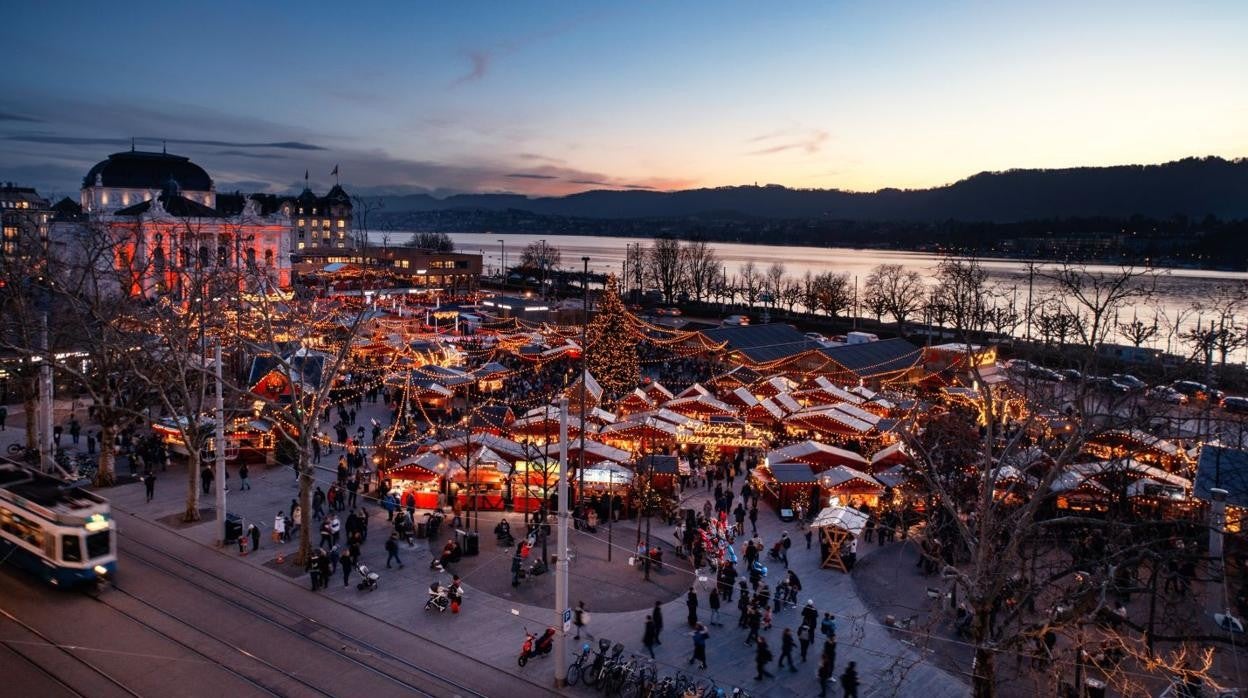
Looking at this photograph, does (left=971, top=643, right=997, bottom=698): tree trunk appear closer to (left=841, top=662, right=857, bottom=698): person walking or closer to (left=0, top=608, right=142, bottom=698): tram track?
(left=841, top=662, right=857, bottom=698): person walking

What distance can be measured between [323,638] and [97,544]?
4413mm

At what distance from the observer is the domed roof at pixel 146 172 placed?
82625 millimetres

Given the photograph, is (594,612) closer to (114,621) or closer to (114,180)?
(114,621)

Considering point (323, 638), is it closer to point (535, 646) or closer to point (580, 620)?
point (535, 646)

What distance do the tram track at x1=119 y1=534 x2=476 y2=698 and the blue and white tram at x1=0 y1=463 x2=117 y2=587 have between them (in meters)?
0.83

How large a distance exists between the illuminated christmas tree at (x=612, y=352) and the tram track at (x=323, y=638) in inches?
759

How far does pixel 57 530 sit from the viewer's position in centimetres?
1256

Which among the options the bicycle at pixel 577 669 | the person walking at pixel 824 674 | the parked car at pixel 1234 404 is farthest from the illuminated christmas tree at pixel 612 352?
the parked car at pixel 1234 404

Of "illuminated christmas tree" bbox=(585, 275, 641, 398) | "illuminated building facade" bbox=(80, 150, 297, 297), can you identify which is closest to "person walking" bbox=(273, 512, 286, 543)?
"illuminated christmas tree" bbox=(585, 275, 641, 398)

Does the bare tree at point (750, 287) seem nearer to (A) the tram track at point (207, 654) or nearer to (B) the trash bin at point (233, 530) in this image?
(B) the trash bin at point (233, 530)

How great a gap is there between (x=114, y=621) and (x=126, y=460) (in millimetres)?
11956

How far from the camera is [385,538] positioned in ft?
55.8

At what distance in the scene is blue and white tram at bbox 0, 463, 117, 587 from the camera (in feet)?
41.5

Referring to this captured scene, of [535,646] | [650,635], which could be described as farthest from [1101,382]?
[535,646]
